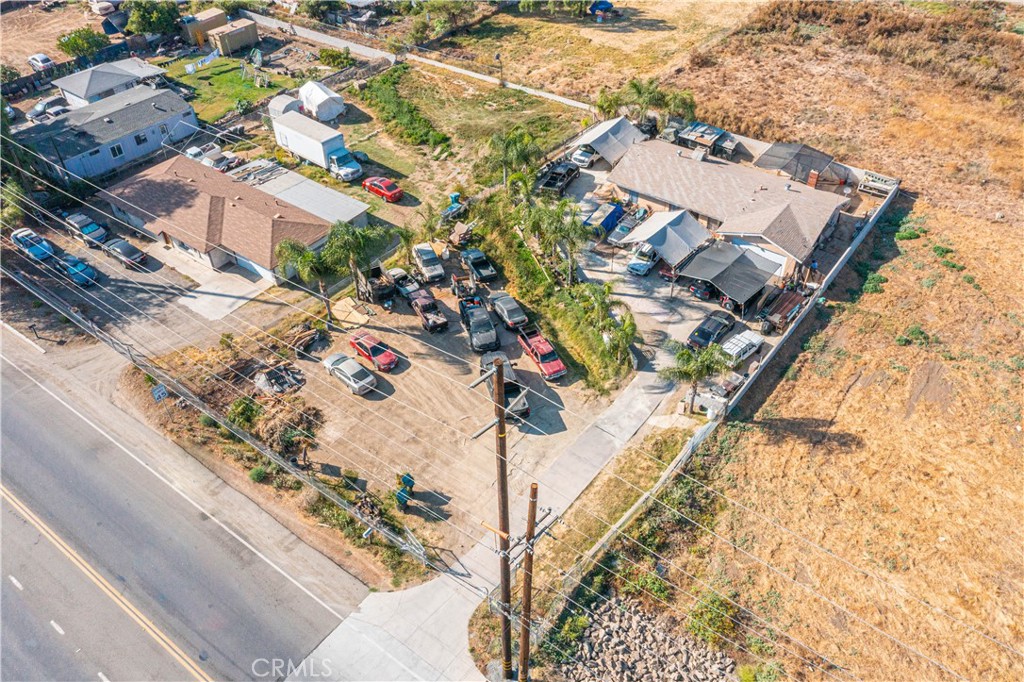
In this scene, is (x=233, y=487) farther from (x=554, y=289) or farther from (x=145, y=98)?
(x=145, y=98)

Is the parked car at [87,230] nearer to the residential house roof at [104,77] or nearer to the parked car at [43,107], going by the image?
the residential house roof at [104,77]

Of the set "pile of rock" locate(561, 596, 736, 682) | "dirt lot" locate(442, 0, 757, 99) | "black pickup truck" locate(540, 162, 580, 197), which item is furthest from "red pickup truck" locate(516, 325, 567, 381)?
"dirt lot" locate(442, 0, 757, 99)

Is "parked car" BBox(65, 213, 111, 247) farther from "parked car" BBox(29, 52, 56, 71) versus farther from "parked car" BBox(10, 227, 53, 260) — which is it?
"parked car" BBox(29, 52, 56, 71)

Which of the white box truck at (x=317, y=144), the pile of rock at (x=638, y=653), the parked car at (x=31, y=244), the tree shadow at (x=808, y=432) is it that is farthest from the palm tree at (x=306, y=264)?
the tree shadow at (x=808, y=432)

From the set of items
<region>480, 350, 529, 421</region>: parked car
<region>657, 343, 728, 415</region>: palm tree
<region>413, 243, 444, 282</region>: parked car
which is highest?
<region>657, 343, 728, 415</region>: palm tree

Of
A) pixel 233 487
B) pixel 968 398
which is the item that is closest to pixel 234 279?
pixel 233 487

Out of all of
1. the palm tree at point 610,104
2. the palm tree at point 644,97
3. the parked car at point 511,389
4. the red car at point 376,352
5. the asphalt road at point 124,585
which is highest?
the palm tree at point 644,97
